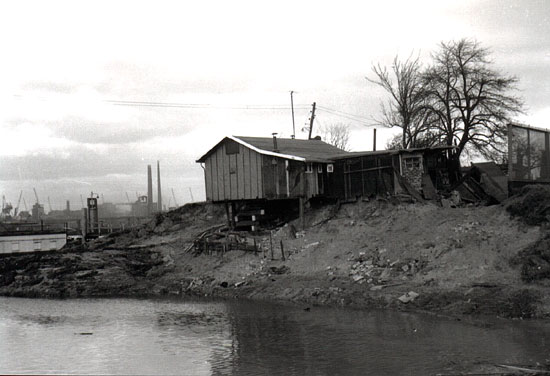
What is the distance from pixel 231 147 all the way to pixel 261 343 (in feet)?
69.7

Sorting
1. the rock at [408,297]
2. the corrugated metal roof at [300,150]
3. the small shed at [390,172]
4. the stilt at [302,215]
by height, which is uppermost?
the corrugated metal roof at [300,150]

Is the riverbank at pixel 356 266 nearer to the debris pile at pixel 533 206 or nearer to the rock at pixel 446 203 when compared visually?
the debris pile at pixel 533 206

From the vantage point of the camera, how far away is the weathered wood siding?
3909cm

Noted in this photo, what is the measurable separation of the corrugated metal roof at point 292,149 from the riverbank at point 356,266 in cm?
375

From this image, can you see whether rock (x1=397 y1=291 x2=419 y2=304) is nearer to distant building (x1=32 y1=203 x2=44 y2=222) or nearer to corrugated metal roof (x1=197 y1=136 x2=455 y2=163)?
corrugated metal roof (x1=197 y1=136 x2=455 y2=163)

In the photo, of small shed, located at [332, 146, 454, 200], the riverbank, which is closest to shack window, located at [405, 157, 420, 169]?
small shed, located at [332, 146, 454, 200]

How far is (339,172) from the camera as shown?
38.6 m

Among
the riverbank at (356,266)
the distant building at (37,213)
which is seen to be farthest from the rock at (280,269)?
the distant building at (37,213)

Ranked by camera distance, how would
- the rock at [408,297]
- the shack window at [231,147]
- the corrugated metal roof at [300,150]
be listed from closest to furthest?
the rock at [408,297]
the corrugated metal roof at [300,150]
the shack window at [231,147]

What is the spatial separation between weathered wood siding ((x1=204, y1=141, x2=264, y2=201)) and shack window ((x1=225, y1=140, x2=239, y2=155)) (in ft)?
0.32

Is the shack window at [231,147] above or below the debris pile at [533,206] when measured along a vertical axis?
above

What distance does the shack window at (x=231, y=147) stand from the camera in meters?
40.2

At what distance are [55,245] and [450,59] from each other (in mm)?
36289

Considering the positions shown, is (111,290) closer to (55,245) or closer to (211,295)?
(211,295)
